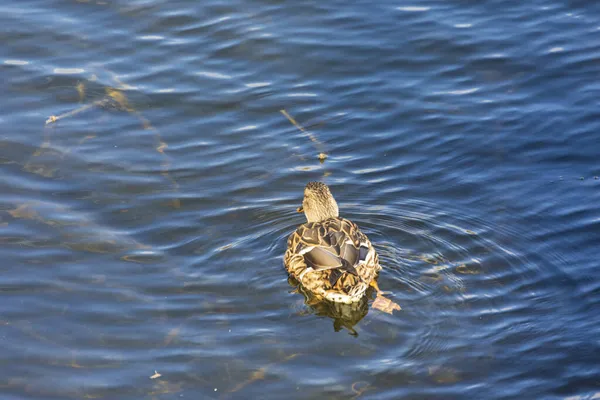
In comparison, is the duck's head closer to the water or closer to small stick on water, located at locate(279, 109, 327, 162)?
the water

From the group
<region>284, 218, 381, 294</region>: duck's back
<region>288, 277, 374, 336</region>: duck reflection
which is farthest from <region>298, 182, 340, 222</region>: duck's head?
<region>288, 277, 374, 336</region>: duck reflection

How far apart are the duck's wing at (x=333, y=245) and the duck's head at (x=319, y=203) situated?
29cm

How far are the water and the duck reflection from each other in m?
0.07

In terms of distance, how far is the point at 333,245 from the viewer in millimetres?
8641

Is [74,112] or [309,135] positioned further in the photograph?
[74,112]

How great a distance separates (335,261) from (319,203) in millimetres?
1037

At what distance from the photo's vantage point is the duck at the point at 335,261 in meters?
8.45

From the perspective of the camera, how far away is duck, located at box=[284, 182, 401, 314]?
8453 millimetres

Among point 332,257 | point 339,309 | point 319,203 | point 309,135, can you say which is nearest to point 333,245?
point 332,257

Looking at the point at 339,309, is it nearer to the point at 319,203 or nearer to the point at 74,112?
the point at 319,203

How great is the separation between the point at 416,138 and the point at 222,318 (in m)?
4.08

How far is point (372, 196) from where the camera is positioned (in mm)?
10070

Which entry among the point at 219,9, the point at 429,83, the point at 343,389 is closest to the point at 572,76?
the point at 429,83

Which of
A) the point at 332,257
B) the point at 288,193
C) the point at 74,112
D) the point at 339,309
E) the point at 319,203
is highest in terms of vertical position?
the point at 74,112
